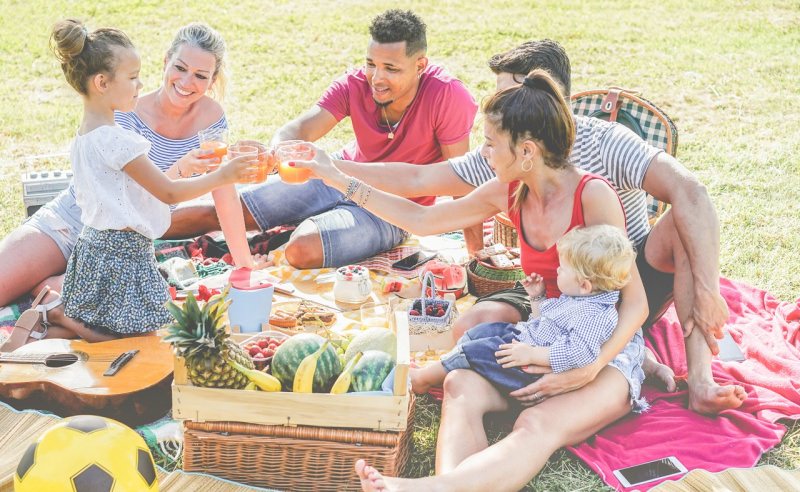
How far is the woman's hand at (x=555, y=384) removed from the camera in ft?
11.2

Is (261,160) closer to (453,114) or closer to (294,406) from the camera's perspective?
(294,406)

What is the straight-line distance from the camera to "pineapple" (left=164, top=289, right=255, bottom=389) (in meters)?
3.07

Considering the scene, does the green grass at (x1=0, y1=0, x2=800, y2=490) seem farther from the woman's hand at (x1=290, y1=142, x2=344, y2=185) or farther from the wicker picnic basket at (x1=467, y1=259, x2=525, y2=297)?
the woman's hand at (x1=290, y1=142, x2=344, y2=185)

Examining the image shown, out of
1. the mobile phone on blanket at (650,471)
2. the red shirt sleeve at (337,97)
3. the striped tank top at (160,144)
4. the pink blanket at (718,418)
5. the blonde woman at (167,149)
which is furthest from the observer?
the red shirt sleeve at (337,97)

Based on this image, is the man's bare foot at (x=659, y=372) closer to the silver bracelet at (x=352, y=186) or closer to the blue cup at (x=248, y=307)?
the silver bracelet at (x=352, y=186)

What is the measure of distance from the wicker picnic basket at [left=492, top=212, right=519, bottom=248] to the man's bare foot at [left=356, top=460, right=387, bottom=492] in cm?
247

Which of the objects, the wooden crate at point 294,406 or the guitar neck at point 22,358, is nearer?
the wooden crate at point 294,406

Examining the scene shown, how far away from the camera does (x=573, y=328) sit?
3486mm

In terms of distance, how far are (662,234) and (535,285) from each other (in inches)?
26.5

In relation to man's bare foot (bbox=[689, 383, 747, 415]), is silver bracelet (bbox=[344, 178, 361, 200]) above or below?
above

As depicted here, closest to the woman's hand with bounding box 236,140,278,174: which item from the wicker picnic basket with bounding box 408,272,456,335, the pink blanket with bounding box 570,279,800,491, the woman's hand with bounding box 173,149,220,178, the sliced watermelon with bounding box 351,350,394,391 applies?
the woman's hand with bounding box 173,149,220,178

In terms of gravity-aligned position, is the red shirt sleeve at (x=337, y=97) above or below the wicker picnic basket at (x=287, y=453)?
above

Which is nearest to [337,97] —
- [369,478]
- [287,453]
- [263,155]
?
[263,155]

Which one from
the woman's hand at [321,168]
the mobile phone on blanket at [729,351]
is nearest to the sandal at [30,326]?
the woman's hand at [321,168]
